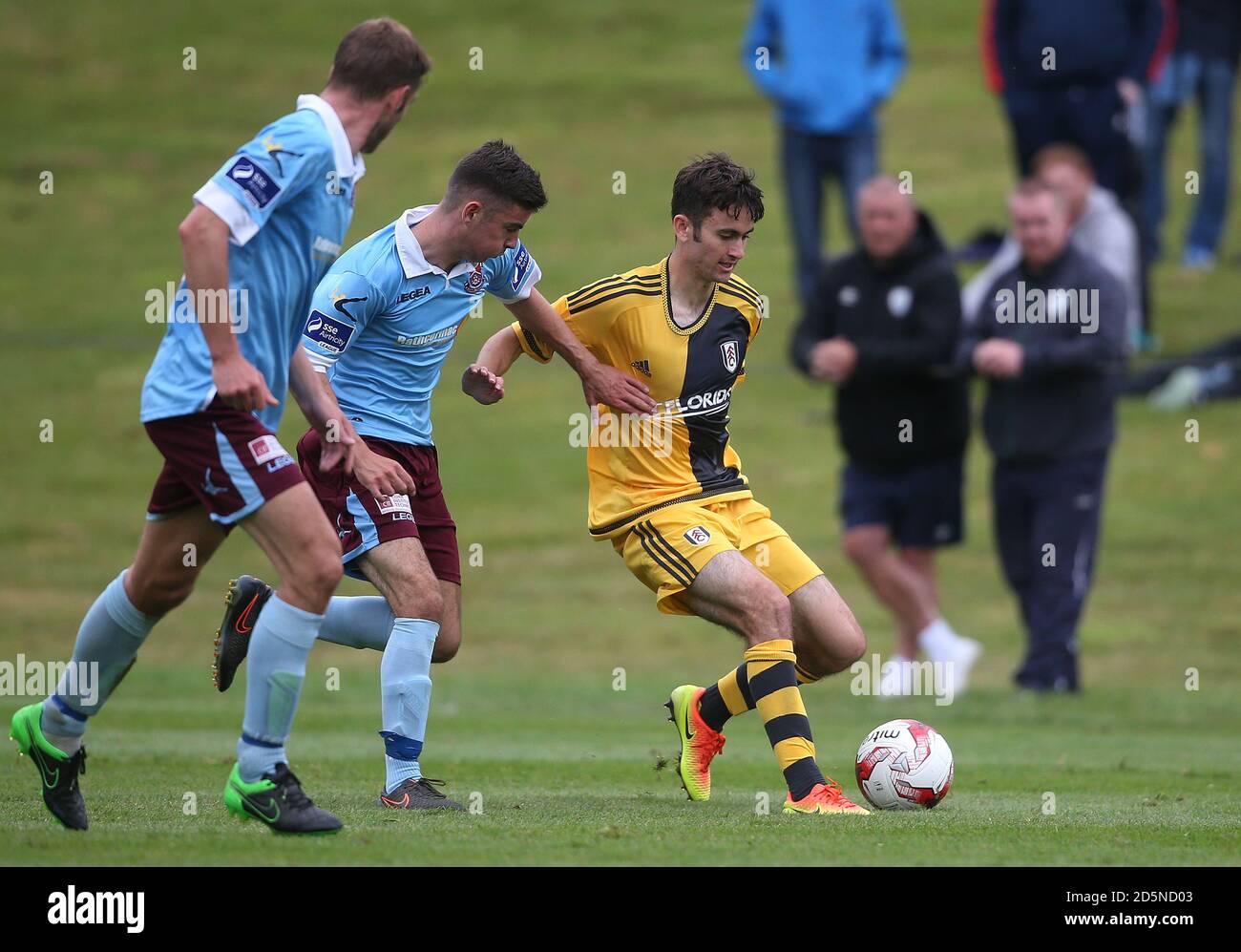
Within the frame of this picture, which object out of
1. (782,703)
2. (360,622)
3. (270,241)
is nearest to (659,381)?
(782,703)

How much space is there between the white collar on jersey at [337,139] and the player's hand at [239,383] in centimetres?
83

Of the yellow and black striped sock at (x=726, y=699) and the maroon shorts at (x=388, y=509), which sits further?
the yellow and black striped sock at (x=726, y=699)

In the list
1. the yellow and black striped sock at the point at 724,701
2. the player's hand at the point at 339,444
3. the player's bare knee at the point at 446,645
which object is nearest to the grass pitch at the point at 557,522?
the yellow and black striped sock at the point at 724,701

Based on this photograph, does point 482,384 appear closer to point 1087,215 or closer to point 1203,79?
point 1087,215

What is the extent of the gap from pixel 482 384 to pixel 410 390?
35 cm

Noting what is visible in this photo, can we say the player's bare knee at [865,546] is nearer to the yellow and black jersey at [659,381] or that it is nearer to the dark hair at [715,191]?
the yellow and black jersey at [659,381]

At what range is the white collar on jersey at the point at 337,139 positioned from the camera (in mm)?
6418

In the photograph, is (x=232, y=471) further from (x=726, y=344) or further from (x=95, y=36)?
(x=95, y=36)

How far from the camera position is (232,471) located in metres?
6.16

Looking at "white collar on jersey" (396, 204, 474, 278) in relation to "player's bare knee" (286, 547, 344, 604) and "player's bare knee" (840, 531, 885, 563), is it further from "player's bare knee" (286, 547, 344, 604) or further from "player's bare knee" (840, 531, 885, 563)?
"player's bare knee" (840, 531, 885, 563)
